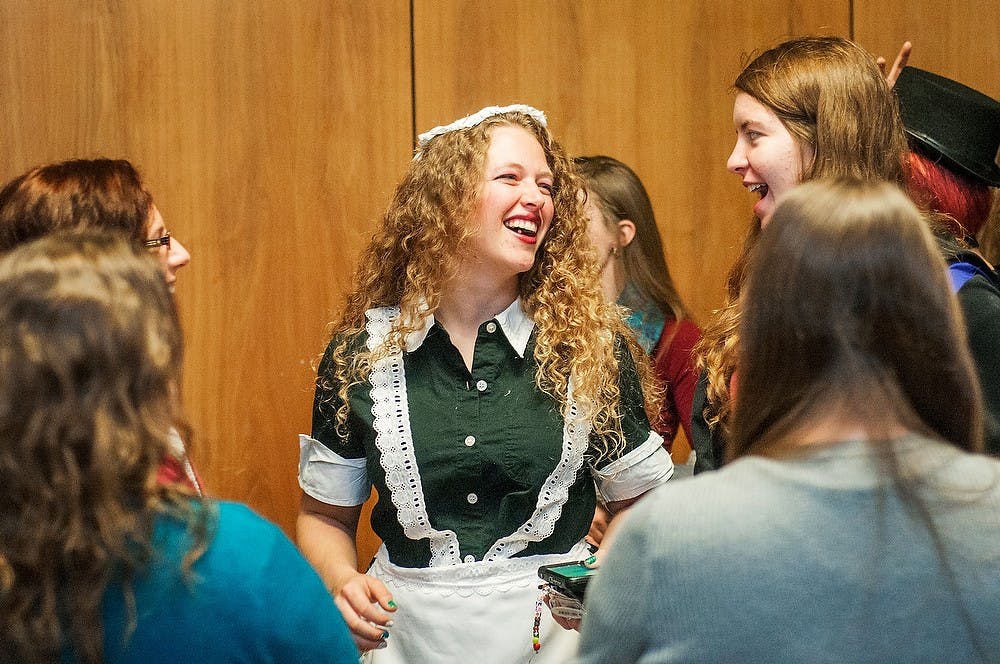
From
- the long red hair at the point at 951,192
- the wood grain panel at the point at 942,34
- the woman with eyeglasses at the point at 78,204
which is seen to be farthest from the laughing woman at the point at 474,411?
the wood grain panel at the point at 942,34

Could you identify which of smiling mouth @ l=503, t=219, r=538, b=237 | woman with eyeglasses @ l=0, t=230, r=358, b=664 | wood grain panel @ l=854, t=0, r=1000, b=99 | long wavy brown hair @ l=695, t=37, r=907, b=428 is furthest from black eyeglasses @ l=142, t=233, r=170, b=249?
wood grain panel @ l=854, t=0, r=1000, b=99

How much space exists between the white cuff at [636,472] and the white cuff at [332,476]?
45 centimetres

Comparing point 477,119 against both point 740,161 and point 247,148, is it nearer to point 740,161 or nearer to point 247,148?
point 740,161

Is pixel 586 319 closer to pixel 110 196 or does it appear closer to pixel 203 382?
pixel 110 196

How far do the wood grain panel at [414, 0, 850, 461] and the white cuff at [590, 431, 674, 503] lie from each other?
1305 millimetres

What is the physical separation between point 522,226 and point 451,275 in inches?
6.6

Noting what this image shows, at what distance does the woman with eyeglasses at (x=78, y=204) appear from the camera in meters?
1.82

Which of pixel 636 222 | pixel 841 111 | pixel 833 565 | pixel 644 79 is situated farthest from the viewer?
pixel 644 79

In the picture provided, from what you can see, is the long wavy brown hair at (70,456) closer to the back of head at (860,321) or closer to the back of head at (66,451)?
the back of head at (66,451)

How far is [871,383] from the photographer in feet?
3.37

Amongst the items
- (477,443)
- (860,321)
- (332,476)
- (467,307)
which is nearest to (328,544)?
(332,476)

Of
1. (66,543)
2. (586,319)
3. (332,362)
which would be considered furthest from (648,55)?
(66,543)

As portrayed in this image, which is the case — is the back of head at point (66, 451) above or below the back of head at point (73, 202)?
below

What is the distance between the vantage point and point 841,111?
178 centimetres
